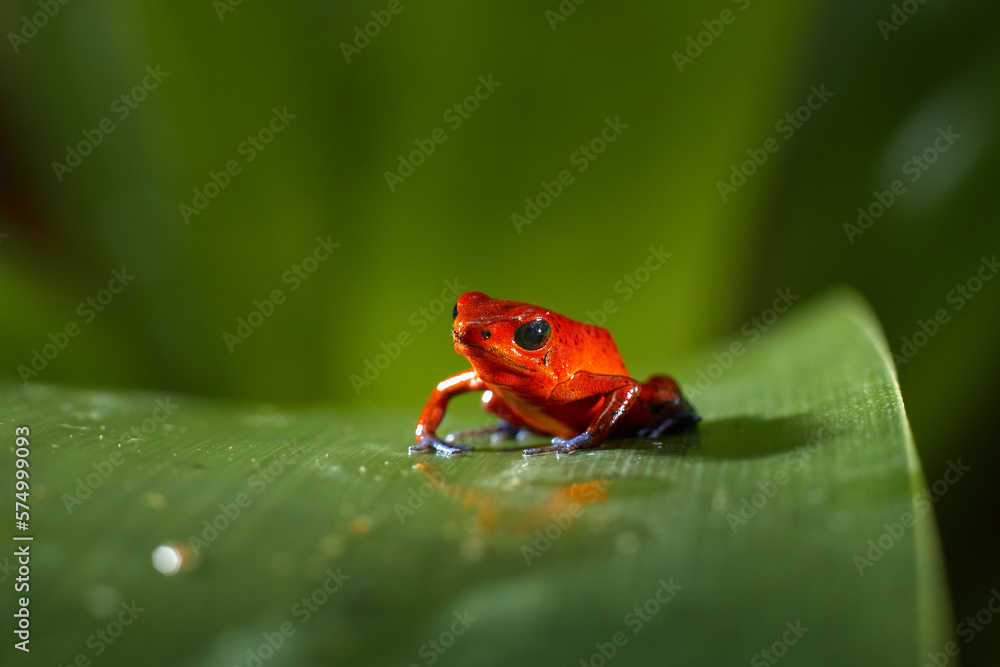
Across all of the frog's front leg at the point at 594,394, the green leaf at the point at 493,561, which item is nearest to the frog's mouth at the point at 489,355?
the frog's front leg at the point at 594,394

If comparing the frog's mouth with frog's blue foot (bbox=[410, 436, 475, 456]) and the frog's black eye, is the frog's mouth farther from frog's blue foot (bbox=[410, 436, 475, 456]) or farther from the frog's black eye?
frog's blue foot (bbox=[410, 436, 475, 456])

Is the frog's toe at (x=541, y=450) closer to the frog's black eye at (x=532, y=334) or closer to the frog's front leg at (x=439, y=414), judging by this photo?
the frog's front leg at (x=439, y=414)

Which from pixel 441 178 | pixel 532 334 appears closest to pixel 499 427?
pixel 532 334

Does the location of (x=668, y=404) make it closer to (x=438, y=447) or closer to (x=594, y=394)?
(x=594, y=394)

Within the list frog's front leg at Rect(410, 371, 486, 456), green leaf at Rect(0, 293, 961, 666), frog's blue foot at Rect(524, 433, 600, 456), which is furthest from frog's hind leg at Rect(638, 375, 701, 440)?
green leaf at Rect(0, 293, 961, 666)

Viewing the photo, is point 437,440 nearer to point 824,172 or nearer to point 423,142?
point 423,142

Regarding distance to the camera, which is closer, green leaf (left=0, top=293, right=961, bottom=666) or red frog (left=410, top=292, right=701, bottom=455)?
green leaf (left=0, top=293, right=961, bottom=666)

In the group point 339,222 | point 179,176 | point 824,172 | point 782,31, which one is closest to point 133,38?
point 179,176
